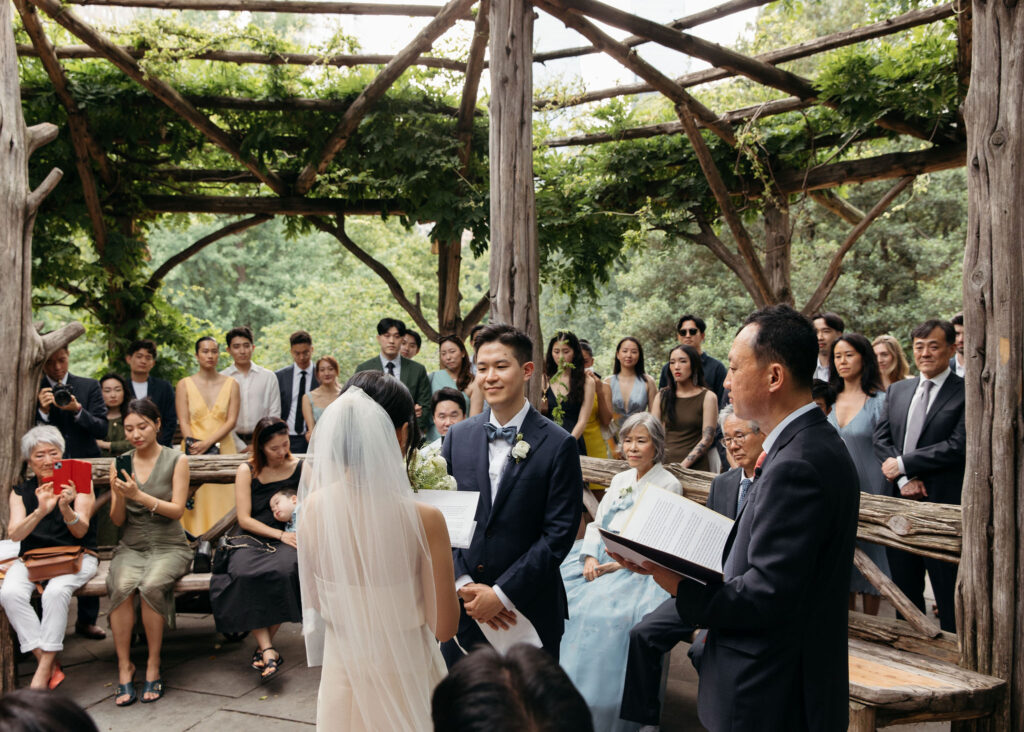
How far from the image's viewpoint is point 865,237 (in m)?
15.1

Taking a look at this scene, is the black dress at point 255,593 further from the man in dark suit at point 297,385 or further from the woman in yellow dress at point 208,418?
the man in dark suit at point 297,385

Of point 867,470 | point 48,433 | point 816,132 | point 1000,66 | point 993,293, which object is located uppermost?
point 816,132

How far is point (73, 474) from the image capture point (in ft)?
16.3

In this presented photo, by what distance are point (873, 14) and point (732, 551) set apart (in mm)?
6628

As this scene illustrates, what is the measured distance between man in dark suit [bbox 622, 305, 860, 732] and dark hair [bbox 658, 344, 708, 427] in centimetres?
410

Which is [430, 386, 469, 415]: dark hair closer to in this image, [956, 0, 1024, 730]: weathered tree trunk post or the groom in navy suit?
the groom in navy suit

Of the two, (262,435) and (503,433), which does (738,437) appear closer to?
(503,433)

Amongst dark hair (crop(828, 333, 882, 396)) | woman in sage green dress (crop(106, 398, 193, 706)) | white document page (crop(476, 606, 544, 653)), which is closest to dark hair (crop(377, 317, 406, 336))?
woman in sage green dress (crop(106, 398, 193, 706))

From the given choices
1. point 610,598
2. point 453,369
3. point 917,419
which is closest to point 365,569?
point 610,598

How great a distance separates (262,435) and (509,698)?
174 inches

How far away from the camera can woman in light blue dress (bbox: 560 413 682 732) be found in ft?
13.3

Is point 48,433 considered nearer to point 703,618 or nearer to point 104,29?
point 104,29

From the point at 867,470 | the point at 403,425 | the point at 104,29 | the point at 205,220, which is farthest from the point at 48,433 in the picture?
the point at 205,220

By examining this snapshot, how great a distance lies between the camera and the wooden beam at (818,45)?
6109 millimetres
